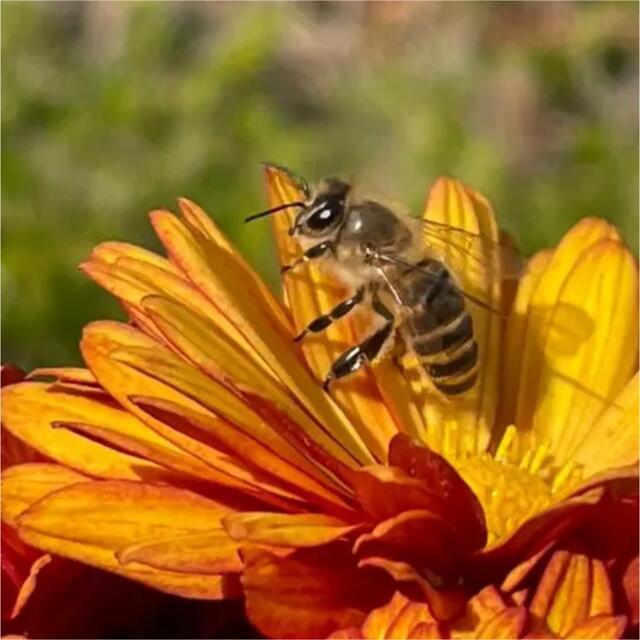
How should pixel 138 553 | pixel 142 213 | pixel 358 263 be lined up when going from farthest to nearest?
pixel 142 213
pixel 358 263
pixel 138 553

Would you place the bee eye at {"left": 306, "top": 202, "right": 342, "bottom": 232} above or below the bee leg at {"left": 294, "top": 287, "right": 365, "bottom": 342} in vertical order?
above

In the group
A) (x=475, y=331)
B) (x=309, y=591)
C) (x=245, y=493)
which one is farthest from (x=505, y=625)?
(x=475, y=331)

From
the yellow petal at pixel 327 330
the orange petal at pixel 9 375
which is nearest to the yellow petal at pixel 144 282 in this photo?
the orange petal at pixel 9 375

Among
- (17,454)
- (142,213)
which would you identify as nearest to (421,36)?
(142,213)

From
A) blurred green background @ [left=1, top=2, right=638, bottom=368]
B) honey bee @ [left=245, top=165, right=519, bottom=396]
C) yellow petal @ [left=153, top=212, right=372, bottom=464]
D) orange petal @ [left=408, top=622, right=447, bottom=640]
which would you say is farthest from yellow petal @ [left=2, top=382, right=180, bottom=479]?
blurred green background @ [left=1, top=2, right=638, bottom=368]

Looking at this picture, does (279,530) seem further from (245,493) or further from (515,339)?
(515,339)

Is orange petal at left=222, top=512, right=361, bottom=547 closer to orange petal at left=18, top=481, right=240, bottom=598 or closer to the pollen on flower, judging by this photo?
orange petal at left=18, top=481, right=240, bottom=598

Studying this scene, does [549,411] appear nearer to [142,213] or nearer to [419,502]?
[419,502]
